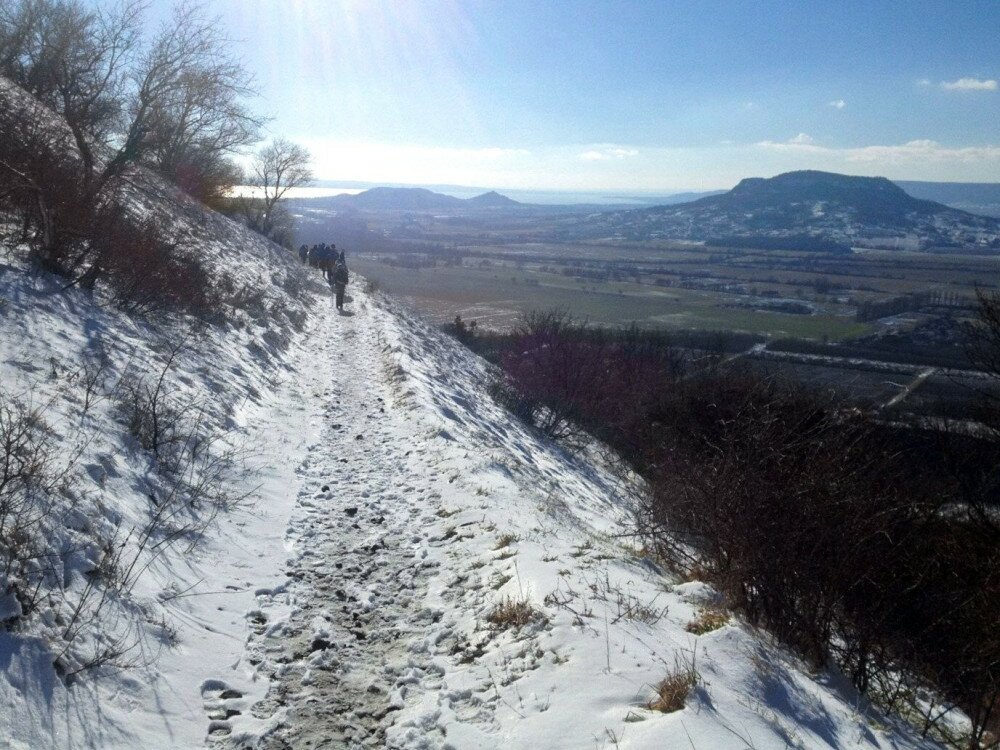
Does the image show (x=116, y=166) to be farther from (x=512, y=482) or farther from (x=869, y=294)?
(x=869, y=294)

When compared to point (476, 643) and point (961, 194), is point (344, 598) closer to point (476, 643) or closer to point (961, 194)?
point (476, 643)

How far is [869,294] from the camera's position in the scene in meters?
58.5

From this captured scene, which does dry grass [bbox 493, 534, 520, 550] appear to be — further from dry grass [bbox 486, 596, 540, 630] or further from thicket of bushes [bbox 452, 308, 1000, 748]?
thicket of bushes [bbox 452, 308, 1000, 748]

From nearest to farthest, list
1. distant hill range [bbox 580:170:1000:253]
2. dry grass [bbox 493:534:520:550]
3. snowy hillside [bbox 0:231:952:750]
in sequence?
snowy hillside [bbox 0:231:952:750] < dry grass [bbox 493:534:520:550] < distant hill range [bbox 580:170:1000:253]

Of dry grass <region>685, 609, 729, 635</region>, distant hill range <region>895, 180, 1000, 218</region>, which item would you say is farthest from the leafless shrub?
distant hill range <region>895, 180, 1000, 218</region>

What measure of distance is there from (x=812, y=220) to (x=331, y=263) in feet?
399

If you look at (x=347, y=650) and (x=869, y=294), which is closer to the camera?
(x=347, y=650)

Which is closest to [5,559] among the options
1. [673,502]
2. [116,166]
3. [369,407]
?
[673,502]

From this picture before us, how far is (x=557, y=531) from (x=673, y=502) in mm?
1708

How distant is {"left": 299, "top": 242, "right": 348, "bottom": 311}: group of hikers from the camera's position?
25.3 meters

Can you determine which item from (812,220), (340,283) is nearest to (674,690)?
(340,283)

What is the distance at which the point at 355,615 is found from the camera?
5.25m

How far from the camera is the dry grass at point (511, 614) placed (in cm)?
486

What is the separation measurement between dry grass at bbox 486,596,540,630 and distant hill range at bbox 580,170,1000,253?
10673 cm
